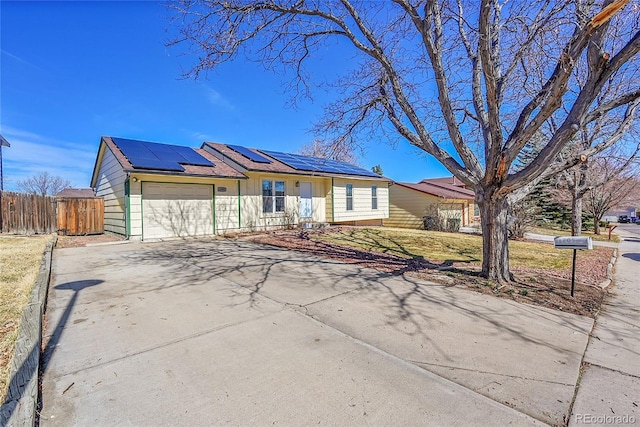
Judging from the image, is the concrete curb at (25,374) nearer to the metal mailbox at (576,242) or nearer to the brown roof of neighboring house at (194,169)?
the metal mailbox at (576,242)

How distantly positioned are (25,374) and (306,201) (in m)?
13.3

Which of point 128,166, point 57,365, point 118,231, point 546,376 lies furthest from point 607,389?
point 118,231

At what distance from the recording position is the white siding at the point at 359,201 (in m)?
16.2

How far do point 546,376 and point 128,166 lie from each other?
11.5 meters

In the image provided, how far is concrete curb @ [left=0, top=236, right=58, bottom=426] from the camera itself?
1.95 metres

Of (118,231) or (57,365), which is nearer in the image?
(57,365)

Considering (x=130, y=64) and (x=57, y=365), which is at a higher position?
(x=130, y=64)

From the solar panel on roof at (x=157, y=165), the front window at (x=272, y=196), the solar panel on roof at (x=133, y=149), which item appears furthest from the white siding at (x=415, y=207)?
the solar panel on roof at (x=133, y=149)

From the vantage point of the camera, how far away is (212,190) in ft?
40.6

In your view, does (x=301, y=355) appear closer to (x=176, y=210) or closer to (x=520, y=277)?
(x=520, y=277)

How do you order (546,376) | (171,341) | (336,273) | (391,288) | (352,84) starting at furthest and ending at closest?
1. (352,84)
2. (336,273)
3. (391,288)
4. (171,341)
5. (546,376)

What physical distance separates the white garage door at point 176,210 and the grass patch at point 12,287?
9.95ft

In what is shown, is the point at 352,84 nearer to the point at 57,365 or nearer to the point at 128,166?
the point at 57,365

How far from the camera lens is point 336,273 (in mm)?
6242
